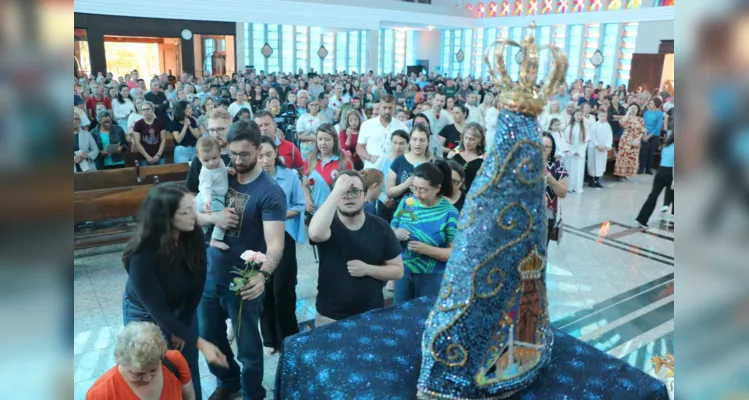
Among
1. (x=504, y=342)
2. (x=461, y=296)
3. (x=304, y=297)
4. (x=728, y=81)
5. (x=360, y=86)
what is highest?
(x=360, y=86)

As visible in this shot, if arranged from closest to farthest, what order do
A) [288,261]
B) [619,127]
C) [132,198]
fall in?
[288,261]
[132,198]
[619,127]

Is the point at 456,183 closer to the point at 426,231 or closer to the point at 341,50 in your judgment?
the point at 426,231

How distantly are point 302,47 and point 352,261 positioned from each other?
28.5 m

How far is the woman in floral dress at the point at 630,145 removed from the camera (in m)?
9.86

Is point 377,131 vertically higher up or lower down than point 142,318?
higher up

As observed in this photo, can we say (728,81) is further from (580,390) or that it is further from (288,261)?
(288,261)

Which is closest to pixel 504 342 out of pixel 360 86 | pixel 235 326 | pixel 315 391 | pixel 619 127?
pixel 315 391

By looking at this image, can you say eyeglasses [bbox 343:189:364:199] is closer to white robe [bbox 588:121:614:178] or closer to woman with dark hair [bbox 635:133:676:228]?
woman with dark hair [bbox 635:133:676:228]

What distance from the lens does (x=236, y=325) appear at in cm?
287

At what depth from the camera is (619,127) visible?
11094mm

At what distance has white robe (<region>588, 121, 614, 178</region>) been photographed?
9.46m

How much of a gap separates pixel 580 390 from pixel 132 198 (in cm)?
459

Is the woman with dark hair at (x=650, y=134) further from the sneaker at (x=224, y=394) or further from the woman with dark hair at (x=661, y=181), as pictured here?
the sneaker at (x=224, y=394)

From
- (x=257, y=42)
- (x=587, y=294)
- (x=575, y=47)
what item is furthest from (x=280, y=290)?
(x=257, y=42)
